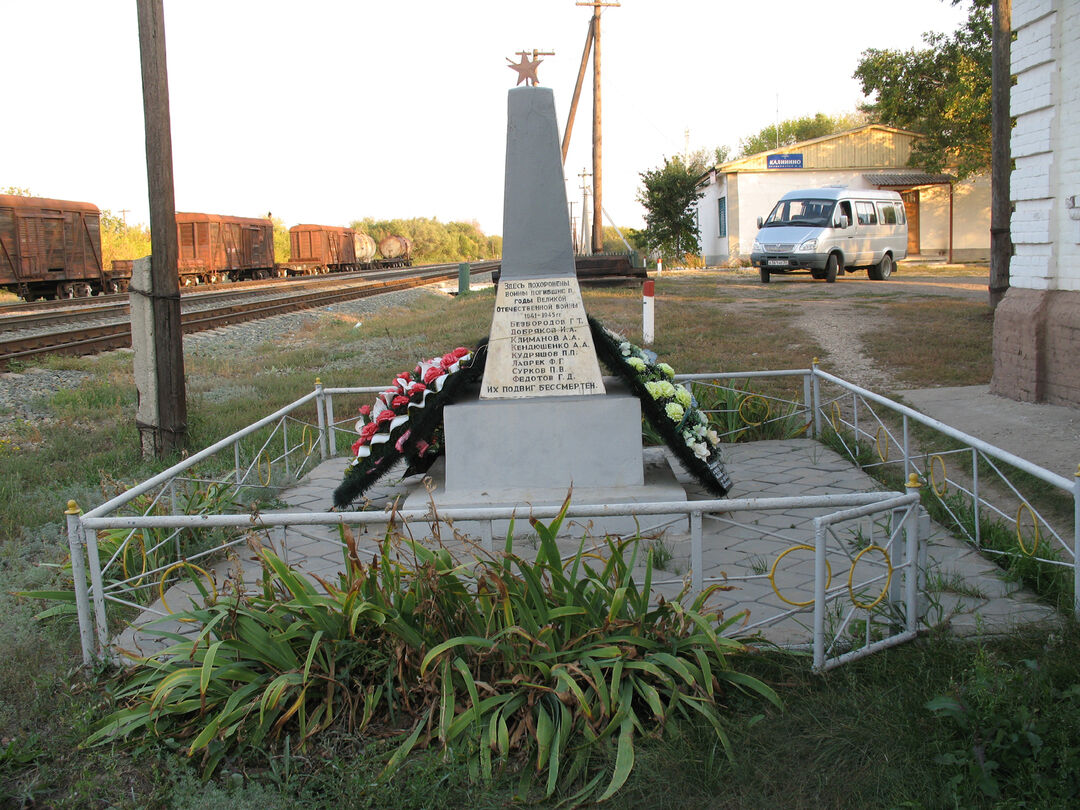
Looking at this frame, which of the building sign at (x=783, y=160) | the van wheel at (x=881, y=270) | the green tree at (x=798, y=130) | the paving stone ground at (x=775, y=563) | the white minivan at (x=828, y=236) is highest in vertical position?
the green tree at (x=798, y=130)

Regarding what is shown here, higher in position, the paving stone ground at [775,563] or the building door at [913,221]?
the building door at [913,221]

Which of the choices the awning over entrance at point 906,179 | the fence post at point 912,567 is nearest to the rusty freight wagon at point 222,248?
the awning over entrance at point 906,179

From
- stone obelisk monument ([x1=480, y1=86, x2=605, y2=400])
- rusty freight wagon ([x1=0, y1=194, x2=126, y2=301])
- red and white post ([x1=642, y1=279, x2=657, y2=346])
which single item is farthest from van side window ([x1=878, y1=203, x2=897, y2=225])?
rusty freight wagon ([x1=0, y1=194, x2=126, y2=301])

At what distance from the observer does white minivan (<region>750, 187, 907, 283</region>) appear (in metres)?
21.2

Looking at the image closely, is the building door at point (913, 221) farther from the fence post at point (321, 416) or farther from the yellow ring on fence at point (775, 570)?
the yellow ring on fence at point (775, 570)

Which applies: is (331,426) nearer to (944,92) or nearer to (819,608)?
(819,608)

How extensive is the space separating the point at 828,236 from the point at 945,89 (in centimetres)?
759

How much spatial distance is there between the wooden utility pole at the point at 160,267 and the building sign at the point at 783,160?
1076 inches

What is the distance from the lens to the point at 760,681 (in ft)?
11.1

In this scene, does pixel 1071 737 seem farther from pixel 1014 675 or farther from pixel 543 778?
pixel 543 778

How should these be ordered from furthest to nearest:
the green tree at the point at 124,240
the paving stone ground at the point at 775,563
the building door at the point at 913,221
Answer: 1. the green tree at the point at 124,240
2. the building door at the point at 913,221
3. the paving stone ground at the point at 775,563

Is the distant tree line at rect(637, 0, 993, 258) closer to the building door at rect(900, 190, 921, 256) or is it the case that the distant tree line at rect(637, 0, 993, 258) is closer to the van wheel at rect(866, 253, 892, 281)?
the building door at rect(900, 190, 921, 256)

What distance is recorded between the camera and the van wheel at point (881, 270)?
22547 mm

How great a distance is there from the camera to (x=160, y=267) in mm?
7480
